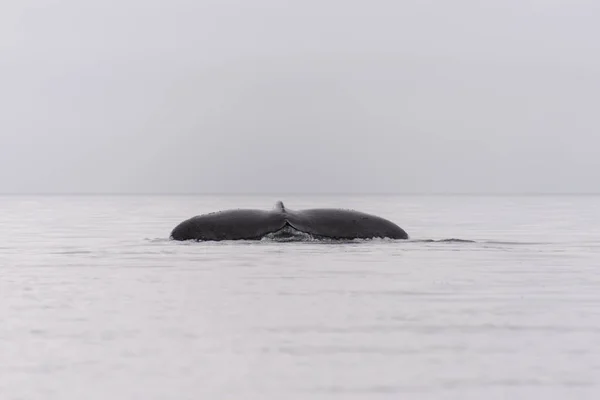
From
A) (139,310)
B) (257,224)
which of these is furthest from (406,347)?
(257,224)

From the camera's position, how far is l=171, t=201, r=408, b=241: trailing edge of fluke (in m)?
17.5

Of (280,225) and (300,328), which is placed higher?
(280,225)

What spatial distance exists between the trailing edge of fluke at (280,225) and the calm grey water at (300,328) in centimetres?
276

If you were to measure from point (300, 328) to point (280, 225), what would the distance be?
9.76 meters

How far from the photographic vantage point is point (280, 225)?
17.3 metres

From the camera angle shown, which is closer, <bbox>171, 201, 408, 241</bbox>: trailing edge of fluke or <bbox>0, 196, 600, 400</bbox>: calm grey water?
<bbox>0, 196, 600, 400</bbox>: calm grey water

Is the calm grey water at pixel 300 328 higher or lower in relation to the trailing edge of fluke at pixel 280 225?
lower

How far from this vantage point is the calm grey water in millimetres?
5566

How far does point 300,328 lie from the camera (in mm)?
7605

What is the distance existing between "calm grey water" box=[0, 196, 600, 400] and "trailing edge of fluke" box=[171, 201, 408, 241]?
2.76m

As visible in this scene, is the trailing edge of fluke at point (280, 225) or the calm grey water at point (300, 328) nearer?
the calm grey water at point (300, 328)

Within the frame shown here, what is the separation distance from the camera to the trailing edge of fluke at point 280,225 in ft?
57.4

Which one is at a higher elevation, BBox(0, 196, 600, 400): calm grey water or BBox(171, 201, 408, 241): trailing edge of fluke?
BBox(171, 201, 408, 241): trailing edge of fluke

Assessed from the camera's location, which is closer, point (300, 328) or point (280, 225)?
point (300, 328)
